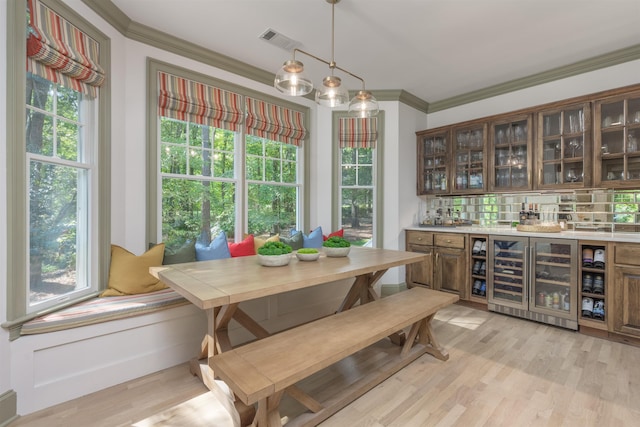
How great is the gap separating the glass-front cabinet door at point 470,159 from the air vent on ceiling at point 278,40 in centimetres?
248

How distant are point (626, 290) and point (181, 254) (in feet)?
13.3

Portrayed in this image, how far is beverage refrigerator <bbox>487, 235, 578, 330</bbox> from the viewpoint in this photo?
3.03 m

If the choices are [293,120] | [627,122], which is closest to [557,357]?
[627,122]

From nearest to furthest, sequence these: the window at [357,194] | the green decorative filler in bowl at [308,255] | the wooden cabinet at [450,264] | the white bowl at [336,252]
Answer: the green decorative filler in bowl at [308,255] < the white bowl at [336,252] < the wooden cabinet at [450,264] < the window at [357,194]

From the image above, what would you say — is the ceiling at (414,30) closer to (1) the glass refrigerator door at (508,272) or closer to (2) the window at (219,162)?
(2) the window at (219,162)

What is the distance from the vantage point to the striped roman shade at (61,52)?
1875mm

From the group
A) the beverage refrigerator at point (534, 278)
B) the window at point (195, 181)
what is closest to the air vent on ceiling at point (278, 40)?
the window at point (195, 181)

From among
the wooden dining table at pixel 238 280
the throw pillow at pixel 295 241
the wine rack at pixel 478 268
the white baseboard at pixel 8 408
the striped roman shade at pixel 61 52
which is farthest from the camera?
the wine rack at pixel 478 268

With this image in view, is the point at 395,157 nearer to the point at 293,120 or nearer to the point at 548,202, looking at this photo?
the point at 293,120

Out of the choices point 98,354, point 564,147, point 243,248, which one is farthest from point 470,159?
point 98,354

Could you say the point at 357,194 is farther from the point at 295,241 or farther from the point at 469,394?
the point at 469,394

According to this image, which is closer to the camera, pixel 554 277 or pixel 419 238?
pixel 554 277

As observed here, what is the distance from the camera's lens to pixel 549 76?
355cm

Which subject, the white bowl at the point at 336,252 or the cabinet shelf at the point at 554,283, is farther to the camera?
the cabinet shelf at the point at 554,283
